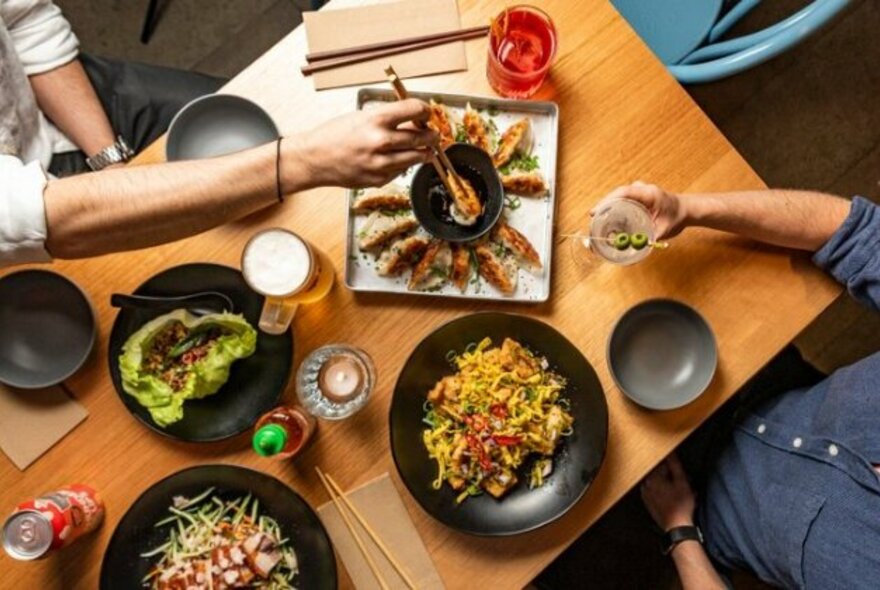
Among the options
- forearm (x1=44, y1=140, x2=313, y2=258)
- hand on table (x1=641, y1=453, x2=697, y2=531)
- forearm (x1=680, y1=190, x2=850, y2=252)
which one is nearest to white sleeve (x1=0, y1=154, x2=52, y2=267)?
forearm (x1=44, y1=140, x2=313, y2=258)

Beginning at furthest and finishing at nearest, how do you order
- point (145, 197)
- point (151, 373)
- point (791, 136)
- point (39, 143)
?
point (791, 136) < point (39, 143) < point (151, 373) < point (145, 197)

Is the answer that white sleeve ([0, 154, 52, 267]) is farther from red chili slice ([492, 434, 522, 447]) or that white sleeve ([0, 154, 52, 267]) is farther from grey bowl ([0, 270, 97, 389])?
red chili slice ([492, 434, 522, 447])

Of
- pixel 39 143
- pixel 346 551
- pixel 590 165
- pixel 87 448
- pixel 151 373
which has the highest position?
pixel 590 165

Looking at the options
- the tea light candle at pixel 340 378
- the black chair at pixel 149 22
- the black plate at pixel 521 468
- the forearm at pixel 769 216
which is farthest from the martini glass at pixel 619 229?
the black chair at pixel 149 22

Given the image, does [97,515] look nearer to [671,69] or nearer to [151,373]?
[151,373]

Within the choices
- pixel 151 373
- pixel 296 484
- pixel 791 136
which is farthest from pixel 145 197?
pixel 791 136

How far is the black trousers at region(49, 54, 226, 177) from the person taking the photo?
2.18 meters

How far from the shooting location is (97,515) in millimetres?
1767

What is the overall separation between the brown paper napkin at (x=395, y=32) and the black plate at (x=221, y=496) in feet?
3.24

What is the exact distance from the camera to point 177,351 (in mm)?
1776

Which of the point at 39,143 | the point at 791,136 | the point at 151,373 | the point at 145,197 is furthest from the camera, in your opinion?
the point at 791,136

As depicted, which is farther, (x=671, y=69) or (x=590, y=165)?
(x=671, y=69)

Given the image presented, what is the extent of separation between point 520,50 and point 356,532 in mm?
1245

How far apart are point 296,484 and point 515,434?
0.55 m
